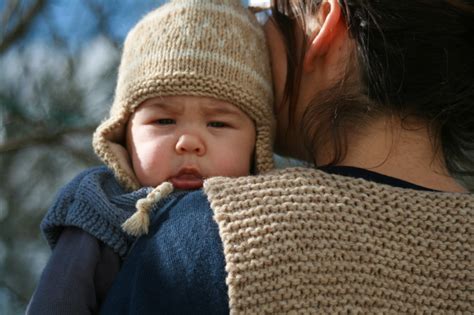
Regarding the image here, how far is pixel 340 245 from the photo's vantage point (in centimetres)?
106

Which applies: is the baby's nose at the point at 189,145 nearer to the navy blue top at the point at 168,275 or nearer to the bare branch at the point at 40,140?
the navy blue top at the point at 168,275

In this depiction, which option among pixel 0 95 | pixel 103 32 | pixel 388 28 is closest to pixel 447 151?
pixel 388 28

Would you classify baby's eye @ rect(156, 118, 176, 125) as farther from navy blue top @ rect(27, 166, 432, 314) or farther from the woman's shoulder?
the woman's shoulder

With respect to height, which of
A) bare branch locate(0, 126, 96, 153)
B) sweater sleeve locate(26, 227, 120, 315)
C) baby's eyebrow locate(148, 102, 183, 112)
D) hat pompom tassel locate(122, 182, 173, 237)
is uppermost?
baby's eyebrow locate(148, 102, 183, 112)

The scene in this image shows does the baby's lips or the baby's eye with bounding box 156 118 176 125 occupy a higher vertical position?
the baby's eye with bounding box 156 118 176 125

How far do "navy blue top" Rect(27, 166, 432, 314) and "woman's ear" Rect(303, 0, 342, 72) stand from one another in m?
0.28

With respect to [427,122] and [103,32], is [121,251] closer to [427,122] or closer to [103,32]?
[427,122]

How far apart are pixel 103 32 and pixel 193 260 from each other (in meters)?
2.44

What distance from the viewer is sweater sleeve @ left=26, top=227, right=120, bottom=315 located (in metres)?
1.26

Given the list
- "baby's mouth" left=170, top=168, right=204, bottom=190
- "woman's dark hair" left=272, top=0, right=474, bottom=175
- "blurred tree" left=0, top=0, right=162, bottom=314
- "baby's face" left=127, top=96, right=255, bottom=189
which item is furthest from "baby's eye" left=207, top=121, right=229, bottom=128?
"blurred tree" left=0, top=0, right=162, bottom=314

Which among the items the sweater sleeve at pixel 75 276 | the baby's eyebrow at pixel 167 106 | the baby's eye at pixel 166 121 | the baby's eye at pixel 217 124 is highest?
the baby's eyebrow at pixel 167 106

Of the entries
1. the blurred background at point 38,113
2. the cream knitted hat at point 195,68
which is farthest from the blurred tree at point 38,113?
the cream knitted hat at point 195,68

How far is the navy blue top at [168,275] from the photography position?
102cm

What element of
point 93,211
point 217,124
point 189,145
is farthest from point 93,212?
point 217,124
